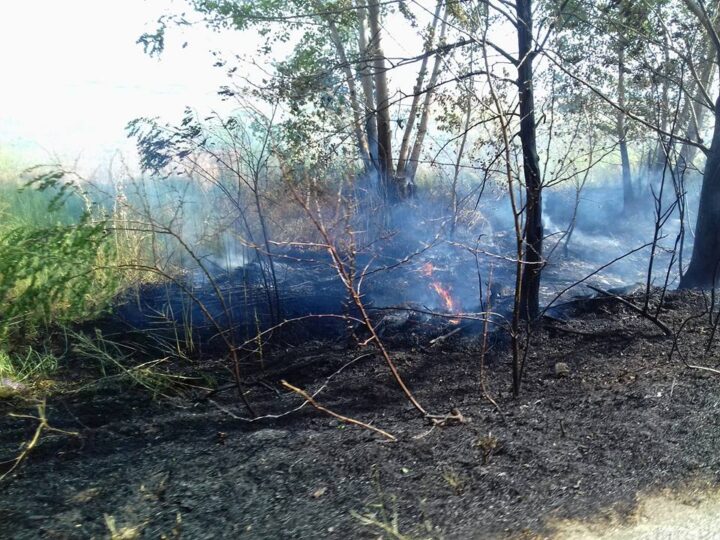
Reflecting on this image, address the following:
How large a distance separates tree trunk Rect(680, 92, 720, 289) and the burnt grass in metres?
2.65

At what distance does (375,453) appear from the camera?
3.66 metres

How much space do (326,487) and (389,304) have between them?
4.72 meters

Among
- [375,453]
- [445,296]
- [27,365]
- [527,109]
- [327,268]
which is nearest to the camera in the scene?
[375,453]

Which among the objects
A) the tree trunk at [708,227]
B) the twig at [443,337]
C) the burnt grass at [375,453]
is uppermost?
the tree trunk at [708,227]

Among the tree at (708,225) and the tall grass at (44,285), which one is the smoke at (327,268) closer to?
the tree at (708,225)

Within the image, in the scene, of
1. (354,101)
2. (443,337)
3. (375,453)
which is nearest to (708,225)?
(443,337)

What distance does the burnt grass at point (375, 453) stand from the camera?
3.00 metres

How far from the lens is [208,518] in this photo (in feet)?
9.86

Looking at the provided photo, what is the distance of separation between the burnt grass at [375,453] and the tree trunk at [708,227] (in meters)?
2.65

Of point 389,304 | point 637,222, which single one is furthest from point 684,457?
point 637,222

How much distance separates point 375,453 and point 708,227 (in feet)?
18.6

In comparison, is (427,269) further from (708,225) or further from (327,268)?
(708,225)

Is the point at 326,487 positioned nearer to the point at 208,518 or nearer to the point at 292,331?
the point at 208,518

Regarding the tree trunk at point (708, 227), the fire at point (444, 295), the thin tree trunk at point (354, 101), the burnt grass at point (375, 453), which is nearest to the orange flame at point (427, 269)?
the fire at point (444, 295)
